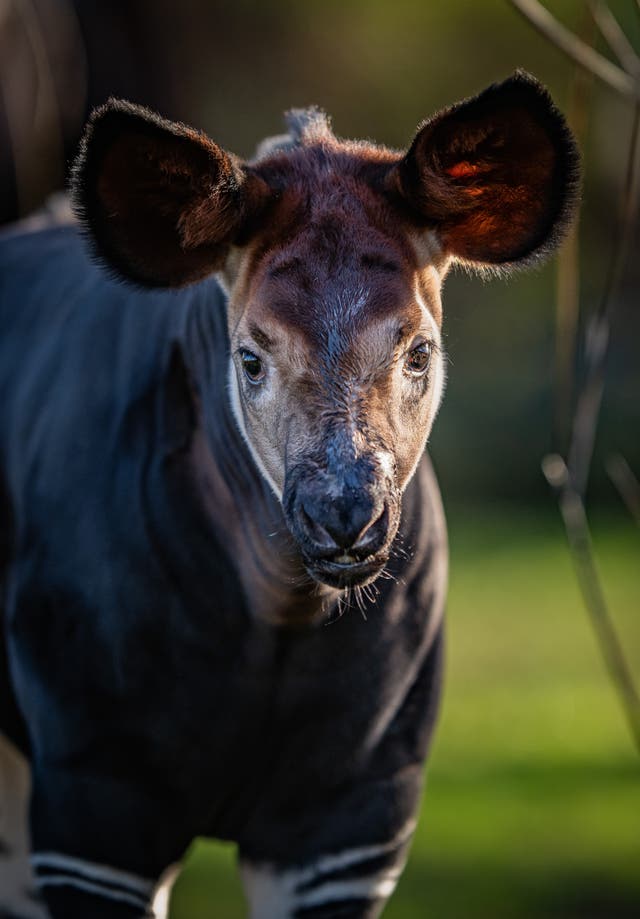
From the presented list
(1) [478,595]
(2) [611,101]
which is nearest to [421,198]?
(1) [478,595]

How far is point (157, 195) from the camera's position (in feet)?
10.2

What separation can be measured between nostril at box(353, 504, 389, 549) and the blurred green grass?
3.63 metres

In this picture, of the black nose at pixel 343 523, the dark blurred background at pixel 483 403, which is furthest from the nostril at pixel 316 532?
the dark blurred background at pixel 483 403

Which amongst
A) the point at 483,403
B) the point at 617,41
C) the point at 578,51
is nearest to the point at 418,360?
the point at 578,51

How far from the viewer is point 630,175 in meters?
3.30

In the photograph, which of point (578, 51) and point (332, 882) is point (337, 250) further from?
point (332, 882)

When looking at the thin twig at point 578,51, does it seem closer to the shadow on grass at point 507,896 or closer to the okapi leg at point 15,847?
the okapi leg at point 15,847

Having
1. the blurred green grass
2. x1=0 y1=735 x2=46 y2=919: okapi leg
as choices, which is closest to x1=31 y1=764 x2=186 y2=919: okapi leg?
x1=0 y1=735 x2=46 y2=919: okapi leg

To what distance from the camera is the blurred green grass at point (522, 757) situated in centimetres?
613

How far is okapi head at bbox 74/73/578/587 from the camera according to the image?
273cm

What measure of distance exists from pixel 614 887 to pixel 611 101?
374 inches

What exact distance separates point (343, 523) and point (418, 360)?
0.50 metres

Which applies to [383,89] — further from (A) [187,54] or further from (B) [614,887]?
(B) [614,887]

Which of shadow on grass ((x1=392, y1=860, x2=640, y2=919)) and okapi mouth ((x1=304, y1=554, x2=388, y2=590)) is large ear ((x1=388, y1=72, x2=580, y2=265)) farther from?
shadow on grass ((x1=392, y1=860, x2=640, y2=919))
